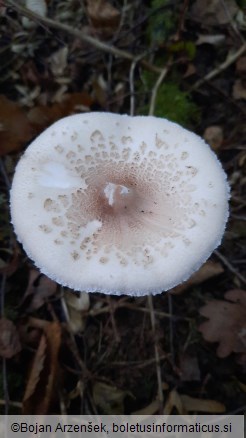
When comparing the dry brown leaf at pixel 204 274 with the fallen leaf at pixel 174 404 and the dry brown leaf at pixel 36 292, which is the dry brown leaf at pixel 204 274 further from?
the dry brown leaf at pixel 36 292

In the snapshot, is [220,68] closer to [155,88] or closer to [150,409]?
[155,88]

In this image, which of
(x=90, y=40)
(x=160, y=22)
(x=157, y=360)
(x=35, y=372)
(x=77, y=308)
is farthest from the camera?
(x=160, y=22)

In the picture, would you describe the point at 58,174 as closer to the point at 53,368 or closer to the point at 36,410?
the point at 53,368

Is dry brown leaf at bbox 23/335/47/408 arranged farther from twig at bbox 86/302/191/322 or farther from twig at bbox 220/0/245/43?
twig at bbox 220/0/245/43

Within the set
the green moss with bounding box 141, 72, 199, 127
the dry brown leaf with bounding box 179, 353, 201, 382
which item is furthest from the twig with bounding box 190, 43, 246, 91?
the dry brown leaf with bounding box 179, 353, 201, 382

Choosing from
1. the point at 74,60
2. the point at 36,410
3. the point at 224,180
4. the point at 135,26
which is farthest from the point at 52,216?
the point at 135,26

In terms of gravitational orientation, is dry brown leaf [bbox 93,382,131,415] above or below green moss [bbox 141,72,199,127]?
below

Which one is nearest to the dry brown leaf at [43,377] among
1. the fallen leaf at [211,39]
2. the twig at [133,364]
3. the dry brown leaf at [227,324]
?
the twig at [133,364]

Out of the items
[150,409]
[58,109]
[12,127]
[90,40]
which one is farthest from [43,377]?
[90,40]
